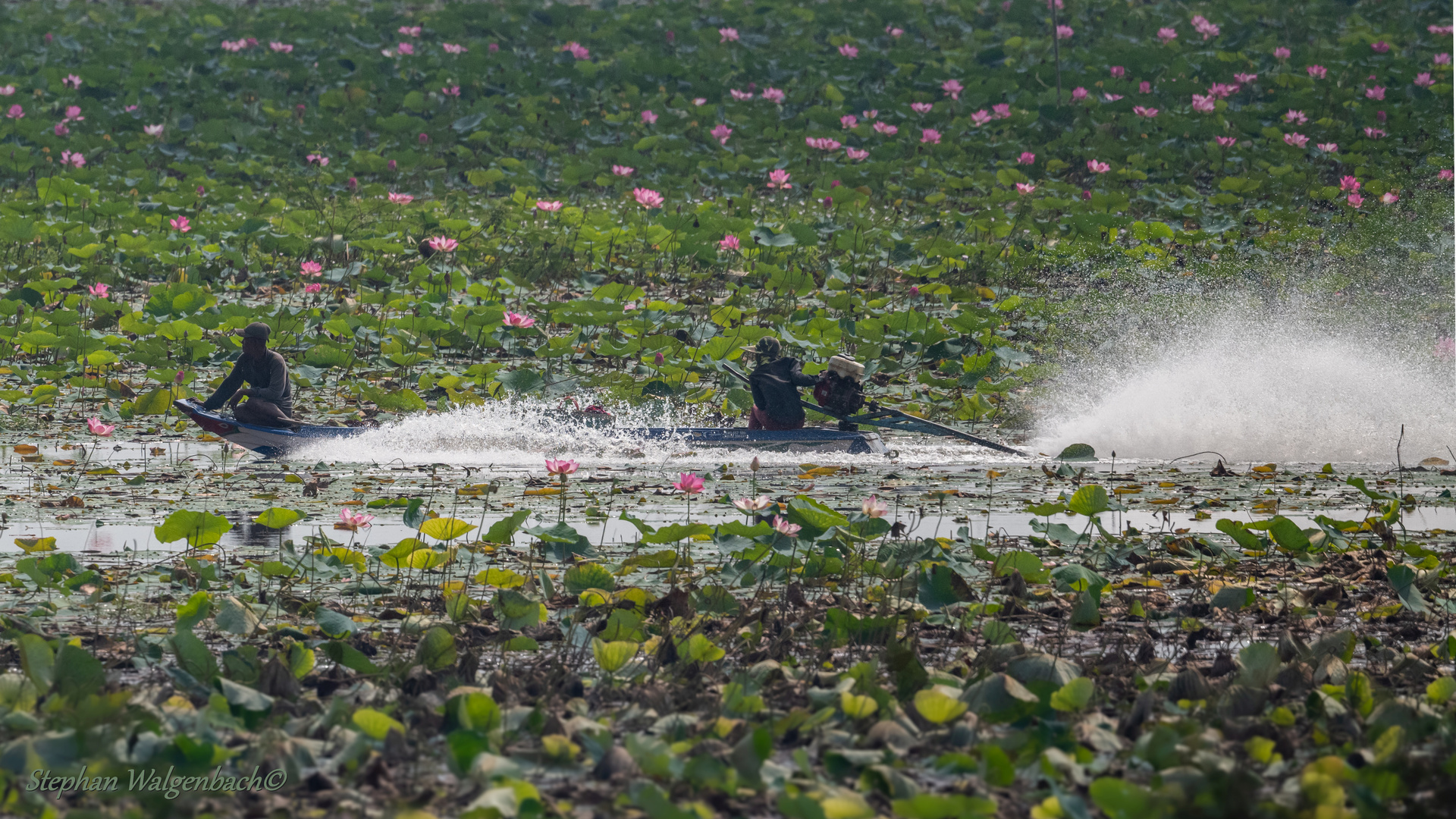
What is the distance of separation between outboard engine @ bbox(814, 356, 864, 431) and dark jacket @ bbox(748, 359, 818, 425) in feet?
0.45

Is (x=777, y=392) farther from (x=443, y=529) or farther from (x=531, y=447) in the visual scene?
(x=443, y=529)

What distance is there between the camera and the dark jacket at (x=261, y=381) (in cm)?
900

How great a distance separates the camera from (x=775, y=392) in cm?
921

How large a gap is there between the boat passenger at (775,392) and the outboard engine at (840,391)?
0.53 ft

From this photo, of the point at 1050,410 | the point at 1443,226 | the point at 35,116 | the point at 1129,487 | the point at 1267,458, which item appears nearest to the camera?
the point at 1129,487

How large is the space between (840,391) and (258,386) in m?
3.62

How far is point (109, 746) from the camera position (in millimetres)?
3664

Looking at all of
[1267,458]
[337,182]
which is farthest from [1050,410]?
[337,182]

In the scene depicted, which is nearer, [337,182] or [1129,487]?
[1129,487]

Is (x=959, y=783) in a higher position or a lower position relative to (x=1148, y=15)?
lower

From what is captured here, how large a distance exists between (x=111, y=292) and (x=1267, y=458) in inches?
356

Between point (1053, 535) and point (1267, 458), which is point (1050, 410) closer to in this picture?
point (1267, 458)

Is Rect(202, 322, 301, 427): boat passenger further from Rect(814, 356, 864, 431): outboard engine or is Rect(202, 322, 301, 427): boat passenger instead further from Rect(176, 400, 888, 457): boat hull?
Rect(814, 356, 864, 431): outboard engine

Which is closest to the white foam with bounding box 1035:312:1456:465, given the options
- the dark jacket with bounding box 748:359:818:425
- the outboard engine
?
the outboard engine
